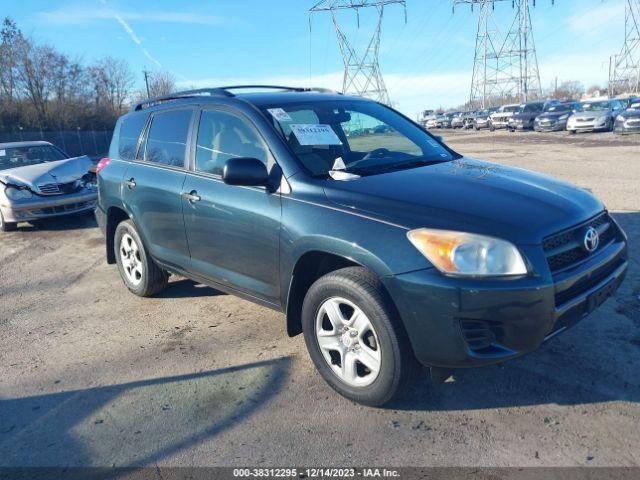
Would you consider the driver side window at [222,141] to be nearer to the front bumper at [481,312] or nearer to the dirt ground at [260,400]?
the dirt ground at [260,400]

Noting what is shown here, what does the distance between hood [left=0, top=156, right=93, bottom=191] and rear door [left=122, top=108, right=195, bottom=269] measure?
16.1 feet

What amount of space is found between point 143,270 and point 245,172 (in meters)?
2.23

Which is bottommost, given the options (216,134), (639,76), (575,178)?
(575,178)

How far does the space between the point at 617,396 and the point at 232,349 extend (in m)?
2.58

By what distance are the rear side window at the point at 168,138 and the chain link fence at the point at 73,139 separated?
90.8 feet

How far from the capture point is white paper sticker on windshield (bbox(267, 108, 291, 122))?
12.4 feet

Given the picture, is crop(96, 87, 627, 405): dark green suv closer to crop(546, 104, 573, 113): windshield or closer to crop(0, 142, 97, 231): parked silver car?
crop(0, 142, 97, 231): parked silver car

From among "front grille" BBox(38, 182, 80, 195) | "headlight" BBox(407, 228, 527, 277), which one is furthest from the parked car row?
"headlight" BBox(407, 228, 527, 277)

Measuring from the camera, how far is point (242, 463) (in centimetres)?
269

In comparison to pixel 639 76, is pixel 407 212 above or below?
below

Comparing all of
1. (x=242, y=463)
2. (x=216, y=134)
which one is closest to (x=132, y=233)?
(x=216, y=134)

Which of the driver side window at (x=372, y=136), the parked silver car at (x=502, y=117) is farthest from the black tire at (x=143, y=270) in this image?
the parked silver car at (x=502, y=117)

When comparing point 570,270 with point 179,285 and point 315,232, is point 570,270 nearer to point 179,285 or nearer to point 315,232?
point 315,232

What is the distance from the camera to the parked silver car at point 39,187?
8805 mm
